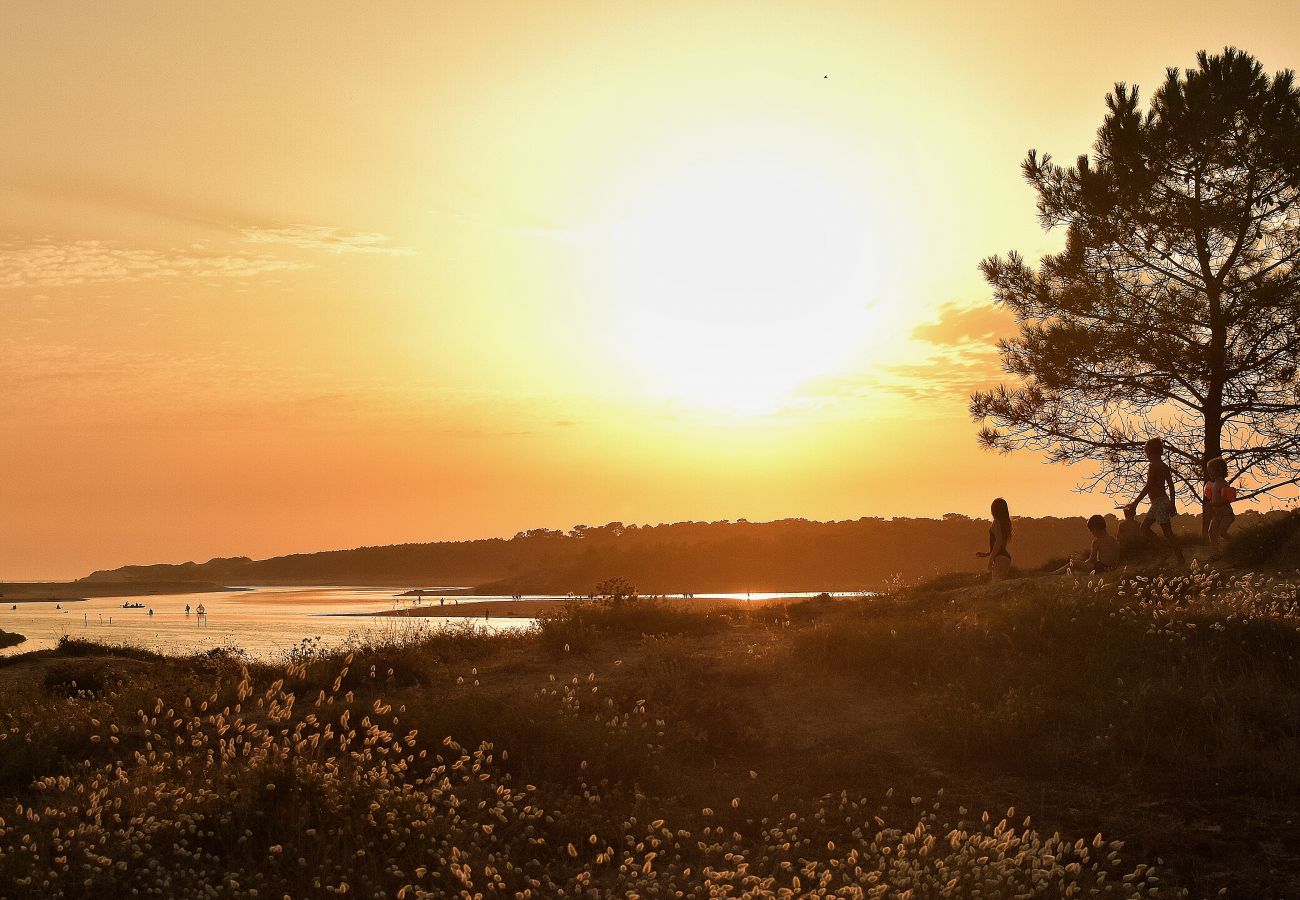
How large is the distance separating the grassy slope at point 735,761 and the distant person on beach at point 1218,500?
4416 mm

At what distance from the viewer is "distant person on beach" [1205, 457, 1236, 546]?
20406 millimetres

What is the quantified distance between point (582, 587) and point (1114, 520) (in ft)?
153

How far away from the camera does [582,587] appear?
101 metres

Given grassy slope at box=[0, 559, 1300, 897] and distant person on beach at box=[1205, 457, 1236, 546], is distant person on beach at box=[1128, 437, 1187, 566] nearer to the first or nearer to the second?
distant person on beach at box=[1205, 457, 1236, 546]

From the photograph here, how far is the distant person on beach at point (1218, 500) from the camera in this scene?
2041 centimetres

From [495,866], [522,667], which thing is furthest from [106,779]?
[522,667]

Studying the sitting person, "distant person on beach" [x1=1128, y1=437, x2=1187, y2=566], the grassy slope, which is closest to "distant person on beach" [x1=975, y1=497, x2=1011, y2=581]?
the sitting person

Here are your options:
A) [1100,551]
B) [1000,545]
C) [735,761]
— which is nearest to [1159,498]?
[1100,551]

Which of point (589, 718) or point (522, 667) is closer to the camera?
point (589, 718)

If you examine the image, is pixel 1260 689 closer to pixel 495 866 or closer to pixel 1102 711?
pixel 1102 711

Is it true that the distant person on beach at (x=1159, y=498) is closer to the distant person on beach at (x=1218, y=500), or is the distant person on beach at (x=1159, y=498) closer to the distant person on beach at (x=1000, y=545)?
the distant person on beach at (x=1218, y=500)

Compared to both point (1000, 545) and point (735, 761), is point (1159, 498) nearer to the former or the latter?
point (1000, 545)

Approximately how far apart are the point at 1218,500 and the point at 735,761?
13.6 meters

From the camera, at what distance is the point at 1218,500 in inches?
815
